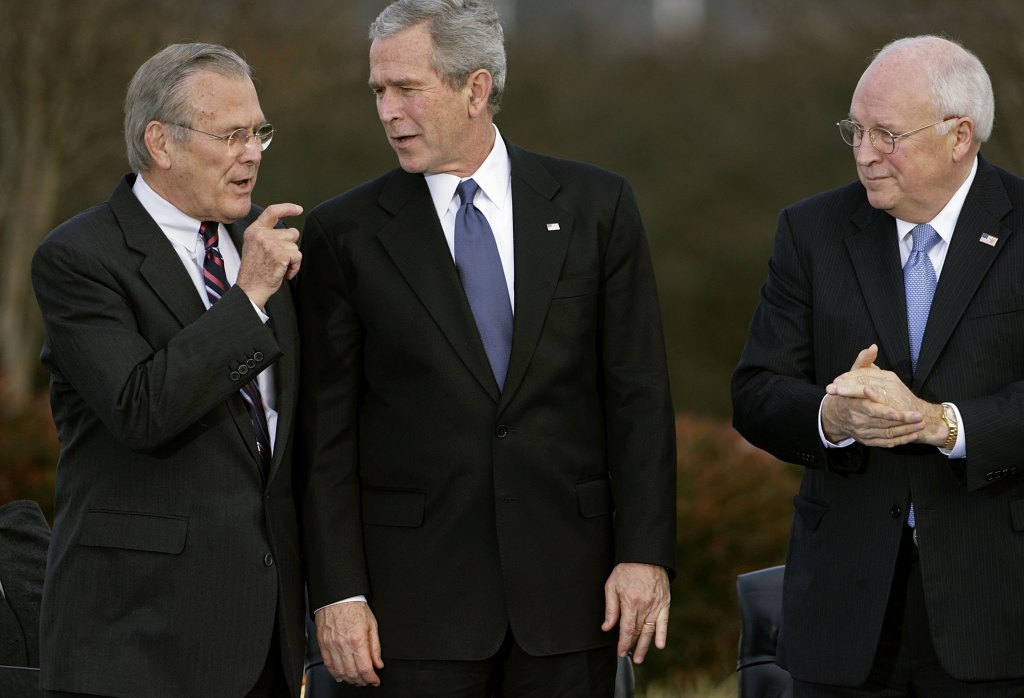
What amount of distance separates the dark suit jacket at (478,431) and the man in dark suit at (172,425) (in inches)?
7.4

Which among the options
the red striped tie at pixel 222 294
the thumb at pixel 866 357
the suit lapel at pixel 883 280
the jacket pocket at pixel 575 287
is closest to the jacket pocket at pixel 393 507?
the red striped tie at pixel 222 294

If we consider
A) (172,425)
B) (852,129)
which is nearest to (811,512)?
(852,129)

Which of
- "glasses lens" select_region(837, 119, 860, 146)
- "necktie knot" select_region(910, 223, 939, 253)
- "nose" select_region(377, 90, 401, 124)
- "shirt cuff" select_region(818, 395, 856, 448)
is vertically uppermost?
"nose" select_region(377, 90, 401, 124)

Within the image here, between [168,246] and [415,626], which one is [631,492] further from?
[168,246]

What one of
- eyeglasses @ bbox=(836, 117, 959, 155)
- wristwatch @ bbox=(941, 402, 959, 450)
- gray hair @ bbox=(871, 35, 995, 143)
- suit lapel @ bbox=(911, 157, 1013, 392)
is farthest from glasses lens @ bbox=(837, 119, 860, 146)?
wristwatch @ bbox=(941, 402, 959, 450)

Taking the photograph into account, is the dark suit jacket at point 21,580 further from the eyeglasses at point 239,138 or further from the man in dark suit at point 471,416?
the eyeglasses at point 239,138

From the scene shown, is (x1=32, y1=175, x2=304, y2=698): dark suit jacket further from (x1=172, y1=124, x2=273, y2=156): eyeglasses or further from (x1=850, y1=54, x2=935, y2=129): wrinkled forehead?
(x1=850, y1=54, x2=935, y2=129): wrinkled forehead

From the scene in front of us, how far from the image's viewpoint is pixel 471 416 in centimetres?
345

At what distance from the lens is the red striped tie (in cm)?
339

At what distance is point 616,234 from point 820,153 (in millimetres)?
9545

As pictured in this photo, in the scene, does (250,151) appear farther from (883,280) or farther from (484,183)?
(883,280)

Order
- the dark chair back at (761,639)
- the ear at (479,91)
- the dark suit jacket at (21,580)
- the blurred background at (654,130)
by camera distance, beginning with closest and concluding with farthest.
A: the ear at (479,91)
the dark suit jacket at (21,580)
the dark chair back at (761,639)
the blurred background at (654,130)

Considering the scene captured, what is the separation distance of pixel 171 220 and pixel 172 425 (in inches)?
22.6

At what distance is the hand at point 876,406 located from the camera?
3113 millimetres
